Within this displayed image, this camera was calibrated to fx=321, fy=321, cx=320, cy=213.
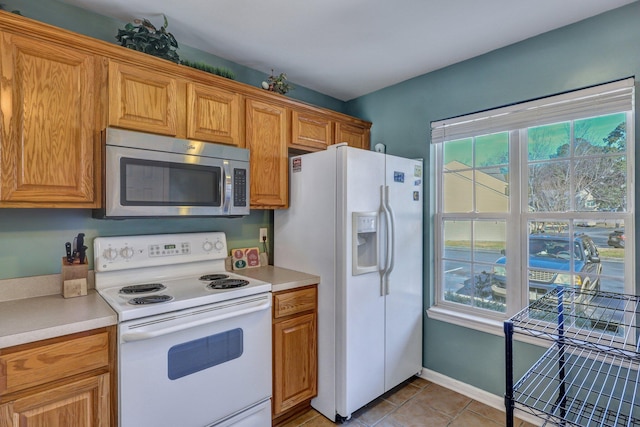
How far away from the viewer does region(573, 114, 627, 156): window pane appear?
186cm

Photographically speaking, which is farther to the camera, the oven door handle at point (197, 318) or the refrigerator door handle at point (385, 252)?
the refrigerator door handle at point (385, 252)

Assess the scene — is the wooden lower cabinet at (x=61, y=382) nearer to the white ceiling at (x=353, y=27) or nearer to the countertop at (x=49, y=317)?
the countertop at (x=49, y=317)

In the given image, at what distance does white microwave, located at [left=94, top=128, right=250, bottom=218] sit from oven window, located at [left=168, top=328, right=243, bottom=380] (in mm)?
718

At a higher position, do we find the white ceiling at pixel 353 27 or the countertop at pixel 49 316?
the white ceiling at pixel 353 27

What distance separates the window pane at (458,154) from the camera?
251 cm

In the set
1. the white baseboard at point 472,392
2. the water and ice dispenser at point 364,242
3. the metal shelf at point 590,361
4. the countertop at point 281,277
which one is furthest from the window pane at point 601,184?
the countertop at point 281,277

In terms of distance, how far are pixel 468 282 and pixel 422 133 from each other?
126 cm

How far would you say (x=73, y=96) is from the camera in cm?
159

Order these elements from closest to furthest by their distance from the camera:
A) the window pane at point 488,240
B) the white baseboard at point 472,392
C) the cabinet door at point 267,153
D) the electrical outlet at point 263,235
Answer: the white baseboard at point 472,392 → the cabinet door at point 267,153 → the window pane at point 488,240 → the electrical outlet at point 263,235

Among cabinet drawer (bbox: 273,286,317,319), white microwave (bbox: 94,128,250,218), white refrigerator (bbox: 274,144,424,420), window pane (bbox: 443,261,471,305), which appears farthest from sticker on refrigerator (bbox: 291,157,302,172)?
window pane (bbox: 443,261,471,305)

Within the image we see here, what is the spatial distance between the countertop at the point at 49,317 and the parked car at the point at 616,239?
2676mm

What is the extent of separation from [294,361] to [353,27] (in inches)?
85.1

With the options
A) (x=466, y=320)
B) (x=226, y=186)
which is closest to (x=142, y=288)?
(x=226, y=186)

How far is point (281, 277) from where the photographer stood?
2188 millimetres
